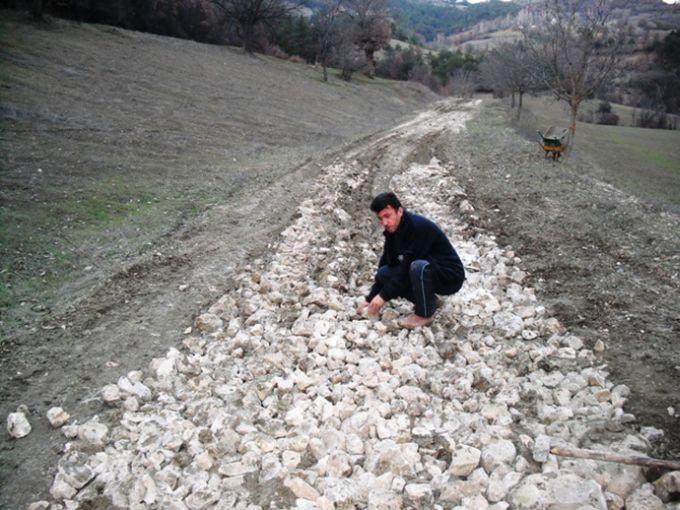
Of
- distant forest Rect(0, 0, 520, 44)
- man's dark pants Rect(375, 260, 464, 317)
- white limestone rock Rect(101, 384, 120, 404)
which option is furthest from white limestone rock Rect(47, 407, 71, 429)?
distant forest Rect(0, 0, 520, 44)

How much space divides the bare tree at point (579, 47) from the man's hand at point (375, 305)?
1502 centimetres

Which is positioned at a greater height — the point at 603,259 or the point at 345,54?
the point at 345,54

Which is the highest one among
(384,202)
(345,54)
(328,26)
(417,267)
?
(328,26)

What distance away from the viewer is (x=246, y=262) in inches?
269

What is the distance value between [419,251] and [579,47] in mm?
17103

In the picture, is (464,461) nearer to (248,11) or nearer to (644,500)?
(644,500)

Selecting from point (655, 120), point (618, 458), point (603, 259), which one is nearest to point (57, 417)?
point (618, 458)

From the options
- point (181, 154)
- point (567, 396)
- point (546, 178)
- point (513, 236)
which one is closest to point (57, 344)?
point (567, 396)

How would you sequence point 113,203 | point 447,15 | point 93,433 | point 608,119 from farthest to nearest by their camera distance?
point 447,15 → point 608,119 → point 113,203 → point 93,433

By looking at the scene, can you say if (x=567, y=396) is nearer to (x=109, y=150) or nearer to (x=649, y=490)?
(x=649, y=490)

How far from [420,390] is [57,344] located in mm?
3643

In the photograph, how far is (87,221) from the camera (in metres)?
7.66

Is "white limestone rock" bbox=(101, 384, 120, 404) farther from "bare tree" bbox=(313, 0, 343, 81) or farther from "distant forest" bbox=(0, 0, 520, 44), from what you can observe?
"bare tree" bbox=(313, 0, 343, 81)

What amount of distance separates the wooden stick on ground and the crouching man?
2100 millimetres
